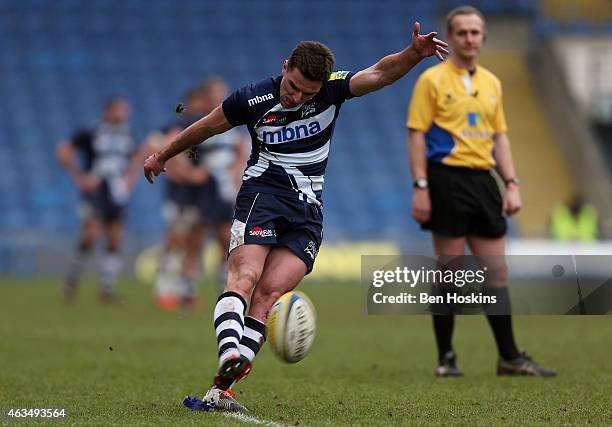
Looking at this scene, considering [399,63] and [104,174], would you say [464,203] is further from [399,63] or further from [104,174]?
[104,174]

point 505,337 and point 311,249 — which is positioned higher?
point 311,249

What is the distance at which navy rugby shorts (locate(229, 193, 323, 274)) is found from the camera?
6.45 meters

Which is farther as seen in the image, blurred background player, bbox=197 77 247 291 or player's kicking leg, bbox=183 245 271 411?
blurred background player, bbox=197 77 247 291

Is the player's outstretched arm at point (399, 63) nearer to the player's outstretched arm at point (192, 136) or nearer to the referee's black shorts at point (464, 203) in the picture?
the player's outstretched arm at point (192, 136)

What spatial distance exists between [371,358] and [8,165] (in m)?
16.9

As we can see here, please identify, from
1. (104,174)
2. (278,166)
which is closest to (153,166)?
(278,166)

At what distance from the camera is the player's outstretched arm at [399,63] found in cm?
619

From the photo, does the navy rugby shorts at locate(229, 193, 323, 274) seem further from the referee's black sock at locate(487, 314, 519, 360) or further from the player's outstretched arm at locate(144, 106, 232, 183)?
the referee's black sock at locate(487, 314, 519, 360)

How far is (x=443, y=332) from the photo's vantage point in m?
8.34

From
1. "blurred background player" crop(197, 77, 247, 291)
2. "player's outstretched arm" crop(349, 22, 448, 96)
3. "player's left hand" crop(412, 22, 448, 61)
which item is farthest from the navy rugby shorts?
"blurred background player" crop(197, 77, 247, 291)

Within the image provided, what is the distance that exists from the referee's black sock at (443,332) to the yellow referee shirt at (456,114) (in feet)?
3.51

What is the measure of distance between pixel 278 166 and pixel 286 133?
7.7 inches

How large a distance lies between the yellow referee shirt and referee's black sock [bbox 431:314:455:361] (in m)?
1.07

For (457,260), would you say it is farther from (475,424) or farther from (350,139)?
(350,139)
